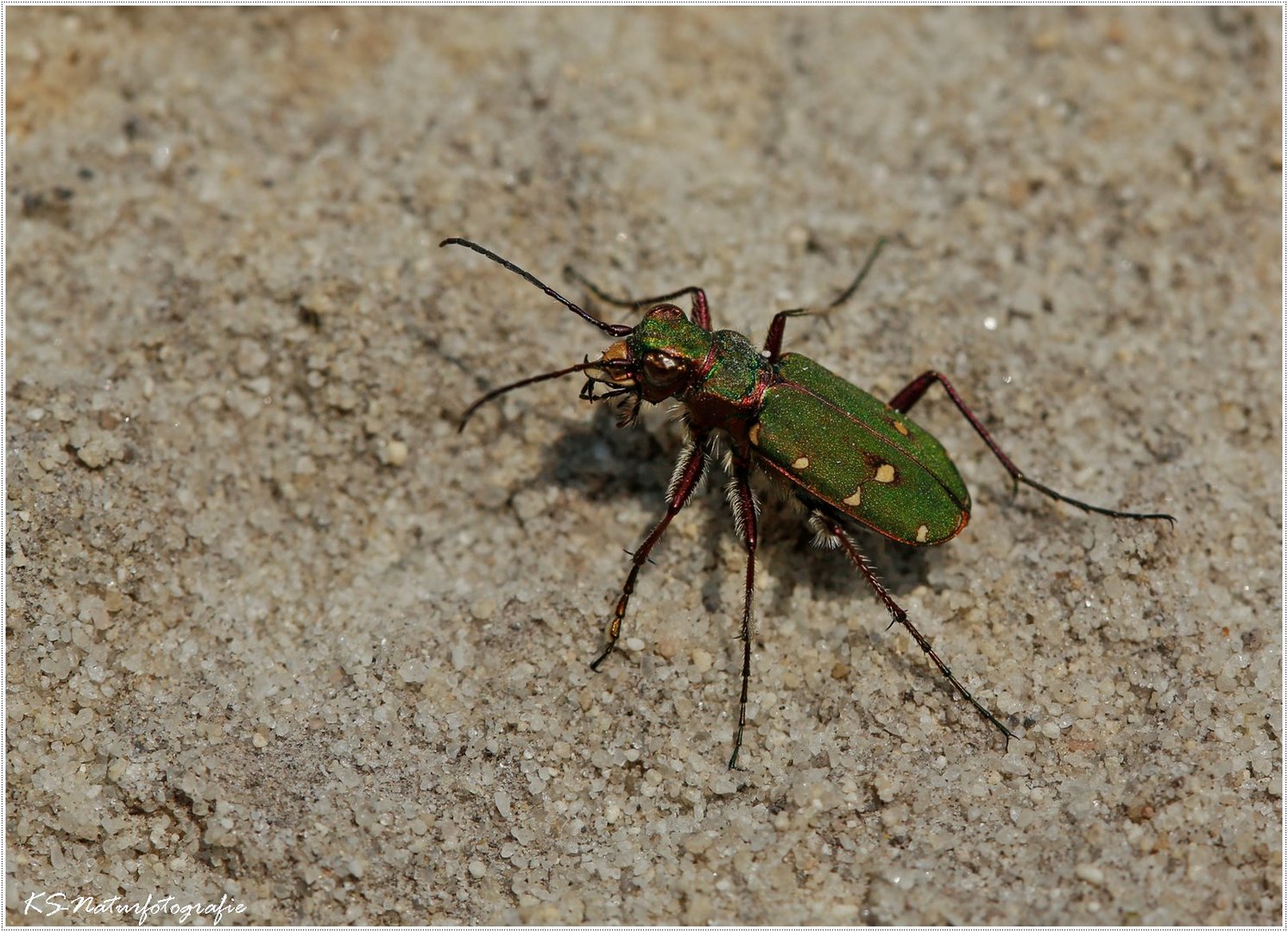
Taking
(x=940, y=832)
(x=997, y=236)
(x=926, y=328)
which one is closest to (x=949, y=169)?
(x=997, y=236)

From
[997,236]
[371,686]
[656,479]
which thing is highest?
[997,236]

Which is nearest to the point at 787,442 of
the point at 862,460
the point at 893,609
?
the point at 862,460

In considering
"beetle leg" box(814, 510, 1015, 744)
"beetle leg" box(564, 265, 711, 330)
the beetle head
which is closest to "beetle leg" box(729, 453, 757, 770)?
"beetle leg" box(814, 510, 1015, 744)

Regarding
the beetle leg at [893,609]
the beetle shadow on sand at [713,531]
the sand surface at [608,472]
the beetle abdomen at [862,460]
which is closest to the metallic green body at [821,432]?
the beetle abdomen at [862,460]

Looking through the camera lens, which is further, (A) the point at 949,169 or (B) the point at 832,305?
(A) the point at 949,169

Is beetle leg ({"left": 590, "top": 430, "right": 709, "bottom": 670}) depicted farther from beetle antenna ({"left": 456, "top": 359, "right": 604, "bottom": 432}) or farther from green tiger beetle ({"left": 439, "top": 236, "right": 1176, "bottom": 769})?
beetle antenna ({"left": 456, "top": 359, "right": 604, "bottom": 432})

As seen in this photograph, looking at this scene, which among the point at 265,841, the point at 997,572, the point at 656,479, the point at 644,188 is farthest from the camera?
the point at 644,188

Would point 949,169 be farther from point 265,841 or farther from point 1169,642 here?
point 265,841

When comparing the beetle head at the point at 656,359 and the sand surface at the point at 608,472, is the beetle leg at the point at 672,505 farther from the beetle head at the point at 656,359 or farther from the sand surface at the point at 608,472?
the beetle head at the point at 656,359
